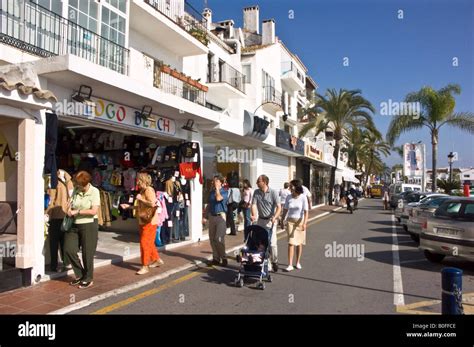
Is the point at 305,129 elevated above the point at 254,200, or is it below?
above

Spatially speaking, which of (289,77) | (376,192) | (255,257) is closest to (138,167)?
(255,257)

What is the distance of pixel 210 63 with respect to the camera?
63.4 ft

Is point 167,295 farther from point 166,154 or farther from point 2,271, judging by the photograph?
point 166,154

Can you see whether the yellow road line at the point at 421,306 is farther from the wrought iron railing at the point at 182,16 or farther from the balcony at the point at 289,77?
the balcony at the point at 289,77

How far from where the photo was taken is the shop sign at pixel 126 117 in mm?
7946

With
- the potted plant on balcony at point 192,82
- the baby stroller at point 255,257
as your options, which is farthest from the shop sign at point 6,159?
→ the potted plant on balcony at point 192,82

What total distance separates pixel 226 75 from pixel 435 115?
45.6ft

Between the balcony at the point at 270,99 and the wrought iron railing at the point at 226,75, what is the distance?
255 cm

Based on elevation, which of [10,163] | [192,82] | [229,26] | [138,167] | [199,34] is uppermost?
[229,26]

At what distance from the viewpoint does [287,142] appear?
21.0 metres

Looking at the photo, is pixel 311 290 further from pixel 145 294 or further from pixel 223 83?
pixel 223 83
